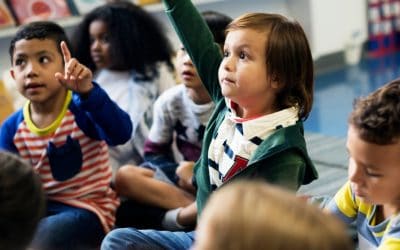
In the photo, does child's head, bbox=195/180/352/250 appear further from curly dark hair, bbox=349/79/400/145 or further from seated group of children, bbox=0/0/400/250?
curly dark hair, bbox=349/79/400/145

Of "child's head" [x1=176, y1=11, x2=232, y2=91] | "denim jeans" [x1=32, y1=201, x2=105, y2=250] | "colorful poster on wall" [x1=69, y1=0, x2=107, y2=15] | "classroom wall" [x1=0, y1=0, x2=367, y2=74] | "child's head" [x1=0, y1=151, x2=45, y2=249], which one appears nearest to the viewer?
"child's head" [x1=0, y1=151, x2=45, y2=249]

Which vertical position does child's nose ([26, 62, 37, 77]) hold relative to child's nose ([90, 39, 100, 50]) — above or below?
above

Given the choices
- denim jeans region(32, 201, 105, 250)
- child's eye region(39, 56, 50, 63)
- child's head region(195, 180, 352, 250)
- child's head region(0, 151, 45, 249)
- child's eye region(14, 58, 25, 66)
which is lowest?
denim jeans region(32, 201, 105, 250)

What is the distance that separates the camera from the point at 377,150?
873mm

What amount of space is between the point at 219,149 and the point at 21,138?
0.54 metres

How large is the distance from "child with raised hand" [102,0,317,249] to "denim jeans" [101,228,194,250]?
0.31 feet

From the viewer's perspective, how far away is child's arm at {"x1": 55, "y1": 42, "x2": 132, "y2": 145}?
4.10 feet

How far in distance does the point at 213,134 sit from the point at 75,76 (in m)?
0.31

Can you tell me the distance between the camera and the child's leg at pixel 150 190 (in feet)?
5.28

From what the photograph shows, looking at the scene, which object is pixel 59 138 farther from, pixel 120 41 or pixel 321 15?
pixel 321 15

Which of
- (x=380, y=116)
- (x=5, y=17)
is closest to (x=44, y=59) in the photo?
(x=380, y=116)

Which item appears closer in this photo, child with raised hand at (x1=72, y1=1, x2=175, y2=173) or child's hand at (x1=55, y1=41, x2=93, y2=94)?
child's hand at (x1=55, y1=41, x2=93, y2=94)

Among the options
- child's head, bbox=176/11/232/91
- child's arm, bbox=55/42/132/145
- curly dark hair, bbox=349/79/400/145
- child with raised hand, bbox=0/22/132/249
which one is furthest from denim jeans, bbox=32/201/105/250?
curly dark hair, bbox=349/79/400/145

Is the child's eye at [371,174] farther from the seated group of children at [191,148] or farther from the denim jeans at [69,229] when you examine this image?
the denim jeans at [69,229]
